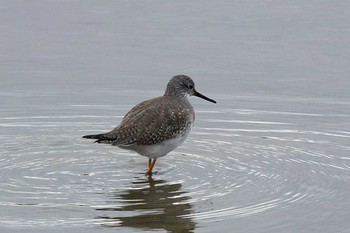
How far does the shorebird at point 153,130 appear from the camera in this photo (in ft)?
36.1

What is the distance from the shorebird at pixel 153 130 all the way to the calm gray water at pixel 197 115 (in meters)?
0.31

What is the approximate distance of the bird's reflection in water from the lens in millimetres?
9406

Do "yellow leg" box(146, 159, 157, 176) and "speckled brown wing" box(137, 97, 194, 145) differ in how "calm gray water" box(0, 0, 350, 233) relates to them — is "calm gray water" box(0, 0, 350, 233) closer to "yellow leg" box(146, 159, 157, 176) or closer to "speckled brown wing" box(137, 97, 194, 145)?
"yellow leg" box(146, 159, 157, 176)

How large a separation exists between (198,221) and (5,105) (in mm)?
4764

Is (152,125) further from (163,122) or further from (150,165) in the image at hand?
(150,165)

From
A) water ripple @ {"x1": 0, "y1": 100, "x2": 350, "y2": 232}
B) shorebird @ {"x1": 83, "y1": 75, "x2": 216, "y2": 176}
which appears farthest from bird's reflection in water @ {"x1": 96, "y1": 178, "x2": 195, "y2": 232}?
shorebird @ {"x1": 83, "y1": 75, "x2": 216, "y2": 176}

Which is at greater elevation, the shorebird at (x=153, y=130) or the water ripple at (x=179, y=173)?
the shorebird at (x=153, y=130)

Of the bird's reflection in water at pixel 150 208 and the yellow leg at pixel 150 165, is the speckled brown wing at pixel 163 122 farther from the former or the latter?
the bird's reflection in water at pixel 150 208

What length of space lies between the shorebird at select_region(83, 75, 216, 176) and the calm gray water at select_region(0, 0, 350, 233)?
0.31 metres

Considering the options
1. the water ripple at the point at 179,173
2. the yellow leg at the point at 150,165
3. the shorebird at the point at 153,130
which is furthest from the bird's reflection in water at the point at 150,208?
the shorebird at the point at 153,130

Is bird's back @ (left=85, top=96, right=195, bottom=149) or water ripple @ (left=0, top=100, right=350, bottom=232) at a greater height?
bird's back @ (left=85, top=96, right=195, bottom=149)

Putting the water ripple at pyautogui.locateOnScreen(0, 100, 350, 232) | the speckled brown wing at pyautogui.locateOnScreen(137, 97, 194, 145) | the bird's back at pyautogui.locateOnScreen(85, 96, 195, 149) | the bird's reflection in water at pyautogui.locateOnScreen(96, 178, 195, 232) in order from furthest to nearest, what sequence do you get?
the speckled brown wing at pyautogui.locateOnScreen(137, 97, 194, 145), the bird's back at pyautogui.locateOnScreen(85, 96, 195, 149), the water ripple at pyautogui.locateOnScreen(0, 100, 350, 232), the bird's reflection in water at pyautogui.locateOnScreen(96, 178, 195, 232)

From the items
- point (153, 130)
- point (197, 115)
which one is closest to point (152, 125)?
point (153, 130)

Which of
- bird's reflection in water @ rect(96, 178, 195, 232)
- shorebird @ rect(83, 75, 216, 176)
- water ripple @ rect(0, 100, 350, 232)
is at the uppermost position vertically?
shorebird @ rect(83, 75, 216, 176)
